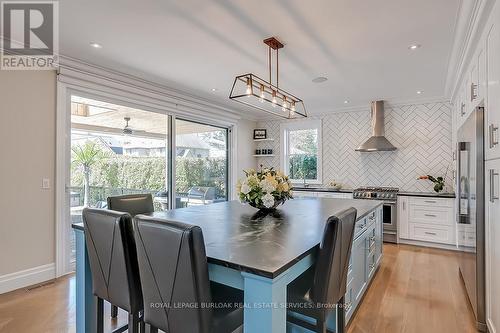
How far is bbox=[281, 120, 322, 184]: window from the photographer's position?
615cm

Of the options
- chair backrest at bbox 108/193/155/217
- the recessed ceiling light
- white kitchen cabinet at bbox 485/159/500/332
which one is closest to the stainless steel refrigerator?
white kitchen cabinet at bbox 485/159/500/332

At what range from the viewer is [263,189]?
2324mm

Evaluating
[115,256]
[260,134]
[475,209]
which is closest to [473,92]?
[475,209]

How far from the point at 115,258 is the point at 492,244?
2.44m

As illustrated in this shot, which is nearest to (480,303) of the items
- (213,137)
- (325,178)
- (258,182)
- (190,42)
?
(258,182)

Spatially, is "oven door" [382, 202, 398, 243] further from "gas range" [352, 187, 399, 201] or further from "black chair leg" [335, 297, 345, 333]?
"black chair leg" [335, 297, 345, 333]

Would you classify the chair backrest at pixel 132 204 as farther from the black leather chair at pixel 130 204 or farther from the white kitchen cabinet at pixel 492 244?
the white kitchen cabinet at pixel 492 244

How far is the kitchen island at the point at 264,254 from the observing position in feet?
3.71

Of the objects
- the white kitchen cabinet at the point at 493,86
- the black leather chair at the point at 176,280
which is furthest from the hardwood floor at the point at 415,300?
the black leather chair at the point at 176,280

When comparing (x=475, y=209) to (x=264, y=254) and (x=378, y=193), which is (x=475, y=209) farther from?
(x=378, y=193)

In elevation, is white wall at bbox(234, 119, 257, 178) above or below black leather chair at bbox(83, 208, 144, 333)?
above

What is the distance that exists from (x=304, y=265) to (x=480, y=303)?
5.91ft

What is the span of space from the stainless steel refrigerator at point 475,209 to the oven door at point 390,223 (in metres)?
2.20

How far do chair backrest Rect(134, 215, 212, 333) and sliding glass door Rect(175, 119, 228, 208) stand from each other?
11.4 feet
